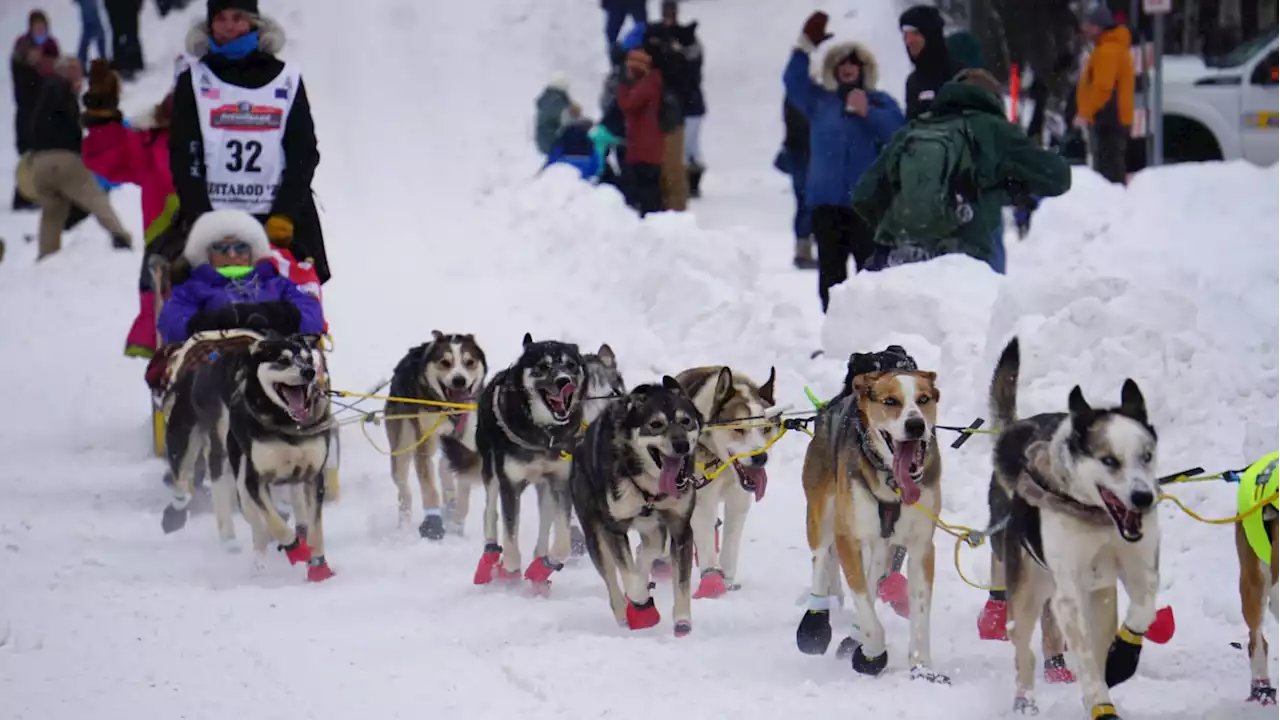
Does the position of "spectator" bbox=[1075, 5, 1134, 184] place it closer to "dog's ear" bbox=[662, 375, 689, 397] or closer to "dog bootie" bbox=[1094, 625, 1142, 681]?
"dog's ear" bbox=[662, 375, 689, 397]

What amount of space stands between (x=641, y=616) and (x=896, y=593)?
0.90 m

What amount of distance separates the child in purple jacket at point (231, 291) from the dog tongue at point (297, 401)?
118 cm

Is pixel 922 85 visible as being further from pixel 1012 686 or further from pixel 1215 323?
pixel 1012 686

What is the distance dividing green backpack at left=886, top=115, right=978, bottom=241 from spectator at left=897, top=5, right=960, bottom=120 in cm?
112

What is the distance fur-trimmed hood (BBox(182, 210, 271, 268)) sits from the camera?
27.4 ft

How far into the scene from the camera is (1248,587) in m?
4.87

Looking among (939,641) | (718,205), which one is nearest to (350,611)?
(939,641)

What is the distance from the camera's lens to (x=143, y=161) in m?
10.2

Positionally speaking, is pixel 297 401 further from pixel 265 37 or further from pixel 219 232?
pixel 265 37

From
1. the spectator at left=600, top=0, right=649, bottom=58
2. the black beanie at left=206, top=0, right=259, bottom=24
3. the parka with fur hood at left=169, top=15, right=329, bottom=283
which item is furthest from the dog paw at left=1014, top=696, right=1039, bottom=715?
the spectator at left=600, top=0, right=649, bottom=58

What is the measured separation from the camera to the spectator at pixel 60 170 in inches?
606

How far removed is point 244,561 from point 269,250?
1681 mm

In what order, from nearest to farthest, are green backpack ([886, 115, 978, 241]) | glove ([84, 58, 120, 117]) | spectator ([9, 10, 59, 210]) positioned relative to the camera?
1. green backpack ([886, 115, 978, 241])
2. glove ([84, 58, 120, 117])
3. spectator ([9, 10, 59, 210])

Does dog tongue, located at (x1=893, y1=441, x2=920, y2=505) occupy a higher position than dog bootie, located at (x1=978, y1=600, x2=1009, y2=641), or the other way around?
dog tongue, located at (x1=893, y1=441, x2=920, y2=505)
